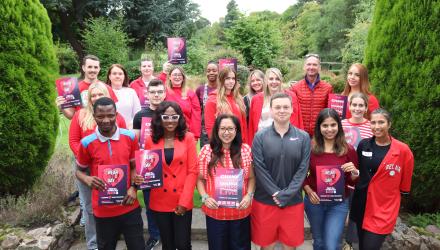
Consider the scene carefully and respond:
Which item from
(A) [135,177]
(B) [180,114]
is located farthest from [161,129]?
(A) [135,177]

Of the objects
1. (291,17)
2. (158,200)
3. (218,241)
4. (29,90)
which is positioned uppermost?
(291,17)

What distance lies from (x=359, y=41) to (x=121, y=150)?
797 inches

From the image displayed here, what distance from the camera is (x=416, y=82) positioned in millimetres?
4469

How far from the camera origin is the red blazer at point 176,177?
11.2 feet

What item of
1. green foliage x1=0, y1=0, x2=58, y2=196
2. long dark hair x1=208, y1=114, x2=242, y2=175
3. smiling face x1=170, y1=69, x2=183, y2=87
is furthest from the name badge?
green foliage x1=0, y1=0, x2=58, y2=196

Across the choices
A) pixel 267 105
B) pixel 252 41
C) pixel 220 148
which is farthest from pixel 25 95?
pixel 252 41

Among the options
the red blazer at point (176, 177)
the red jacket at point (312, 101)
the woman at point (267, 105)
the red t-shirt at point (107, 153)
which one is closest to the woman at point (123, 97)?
the red t-shirt at point (107, 153)

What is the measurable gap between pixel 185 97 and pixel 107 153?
1.98 m

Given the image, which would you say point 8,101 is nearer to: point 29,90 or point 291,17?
point 29,90

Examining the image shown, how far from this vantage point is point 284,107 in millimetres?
3309

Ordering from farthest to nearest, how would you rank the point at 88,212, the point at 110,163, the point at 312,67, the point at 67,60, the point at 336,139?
the point at 67,60 → the point at 312,67 → the point at 88,212 → the point at 336,139 → the point at 110,163

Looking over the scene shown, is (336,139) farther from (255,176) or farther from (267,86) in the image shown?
(267,86)

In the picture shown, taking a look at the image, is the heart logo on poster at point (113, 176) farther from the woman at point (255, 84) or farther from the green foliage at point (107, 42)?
the green foliage at point (107, 42)

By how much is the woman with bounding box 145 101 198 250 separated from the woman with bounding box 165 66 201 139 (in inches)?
59.3
